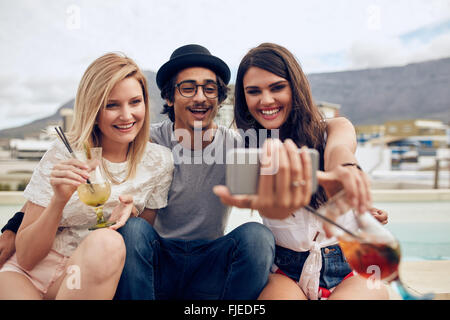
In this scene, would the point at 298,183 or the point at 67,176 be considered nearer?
the point at 298,183

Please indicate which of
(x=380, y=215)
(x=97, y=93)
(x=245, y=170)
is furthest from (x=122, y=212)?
(x=380, y=215)

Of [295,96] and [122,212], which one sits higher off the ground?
[295,96]

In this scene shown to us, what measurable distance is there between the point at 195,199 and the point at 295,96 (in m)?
0.86

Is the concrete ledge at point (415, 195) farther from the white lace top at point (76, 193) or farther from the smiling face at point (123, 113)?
the smiling face at point (123, 113)

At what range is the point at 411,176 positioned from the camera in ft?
51.2

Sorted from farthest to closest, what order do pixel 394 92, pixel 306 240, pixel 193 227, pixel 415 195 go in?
pixel 394 92 < pixel 415 195 < pixel 193 227 < pixel 306 240

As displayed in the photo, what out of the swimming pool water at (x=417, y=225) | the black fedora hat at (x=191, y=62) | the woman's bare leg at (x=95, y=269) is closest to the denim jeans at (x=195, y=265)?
the woman's bare leg at (x=95, y=269)

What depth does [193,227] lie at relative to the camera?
2.02 m

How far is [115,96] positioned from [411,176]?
16.8 m

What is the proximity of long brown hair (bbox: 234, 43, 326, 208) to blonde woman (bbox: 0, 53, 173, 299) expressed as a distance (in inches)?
26.6

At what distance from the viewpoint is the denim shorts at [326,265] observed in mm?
1671

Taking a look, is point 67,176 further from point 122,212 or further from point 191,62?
point 191,62

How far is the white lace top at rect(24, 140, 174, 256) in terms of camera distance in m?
1.63

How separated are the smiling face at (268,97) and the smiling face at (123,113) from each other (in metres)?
0.62
